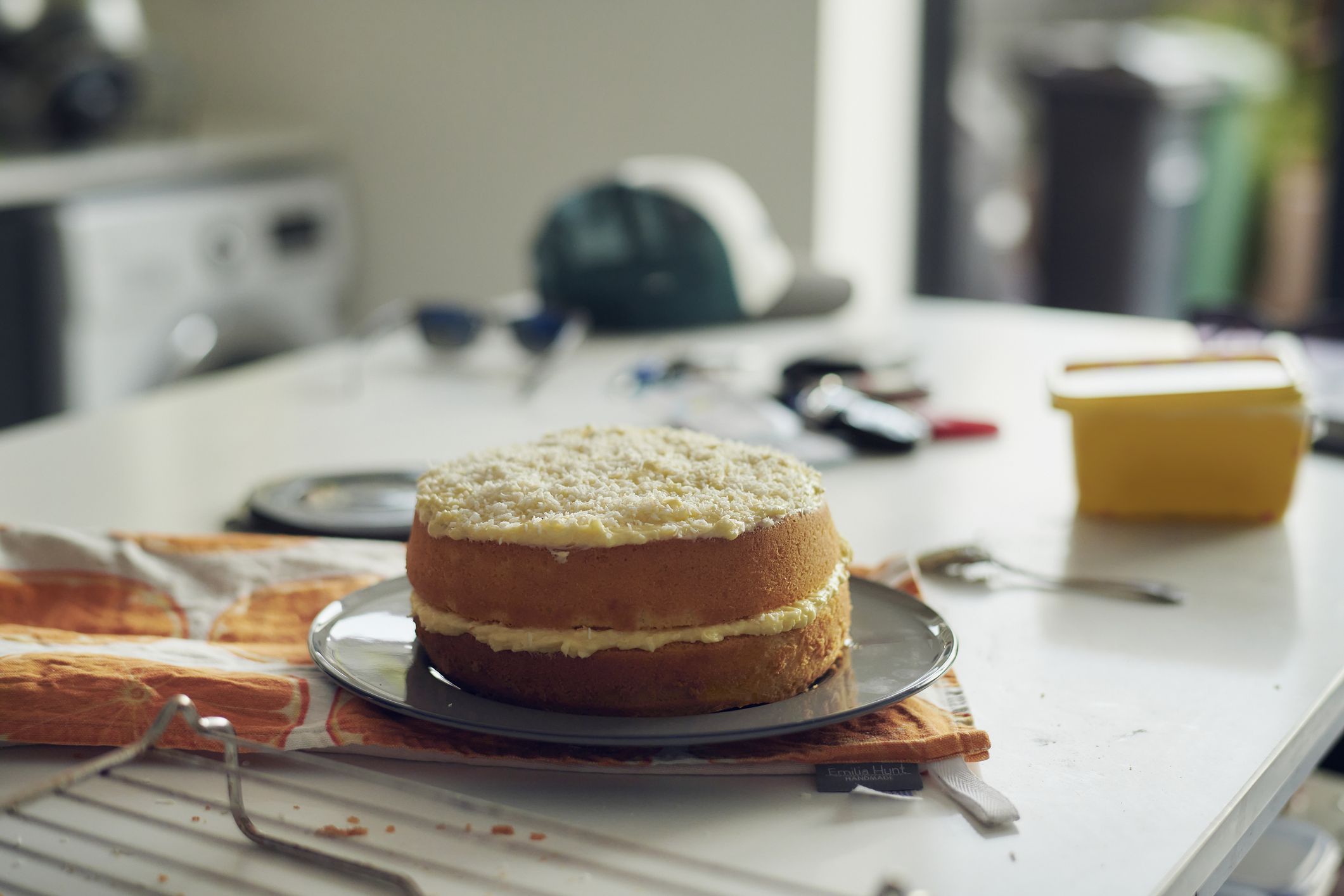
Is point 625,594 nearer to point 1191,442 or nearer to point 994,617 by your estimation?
point 994,617

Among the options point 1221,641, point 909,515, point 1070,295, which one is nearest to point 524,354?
point 909,515

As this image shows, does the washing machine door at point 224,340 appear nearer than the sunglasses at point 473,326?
No

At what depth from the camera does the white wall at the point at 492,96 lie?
261 cm

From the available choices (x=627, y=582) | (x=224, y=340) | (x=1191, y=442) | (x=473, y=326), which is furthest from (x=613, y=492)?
(x=224, y=340)

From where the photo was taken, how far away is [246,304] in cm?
284

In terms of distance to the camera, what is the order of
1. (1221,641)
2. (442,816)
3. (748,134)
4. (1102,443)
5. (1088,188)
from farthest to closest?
(1088,188) < (748,134) < (1102,443) < (1221,641) < (442,816)

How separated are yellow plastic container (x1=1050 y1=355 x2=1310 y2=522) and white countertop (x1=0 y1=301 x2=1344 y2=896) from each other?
0.08 ft

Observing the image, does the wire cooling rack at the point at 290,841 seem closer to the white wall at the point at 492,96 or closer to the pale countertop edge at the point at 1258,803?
the pale countertop edge at the point at 1258,803

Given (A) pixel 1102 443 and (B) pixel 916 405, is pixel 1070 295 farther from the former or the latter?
(A) pixel 1102 443

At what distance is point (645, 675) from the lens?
2.11 ft

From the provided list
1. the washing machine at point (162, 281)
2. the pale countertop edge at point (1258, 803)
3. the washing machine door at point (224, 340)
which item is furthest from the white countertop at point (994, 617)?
the washing machine door at point (224, 340)

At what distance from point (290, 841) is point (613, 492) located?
221mm

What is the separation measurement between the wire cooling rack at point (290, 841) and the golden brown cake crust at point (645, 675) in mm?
65

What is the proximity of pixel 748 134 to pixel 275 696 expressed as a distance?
211 centimetres
